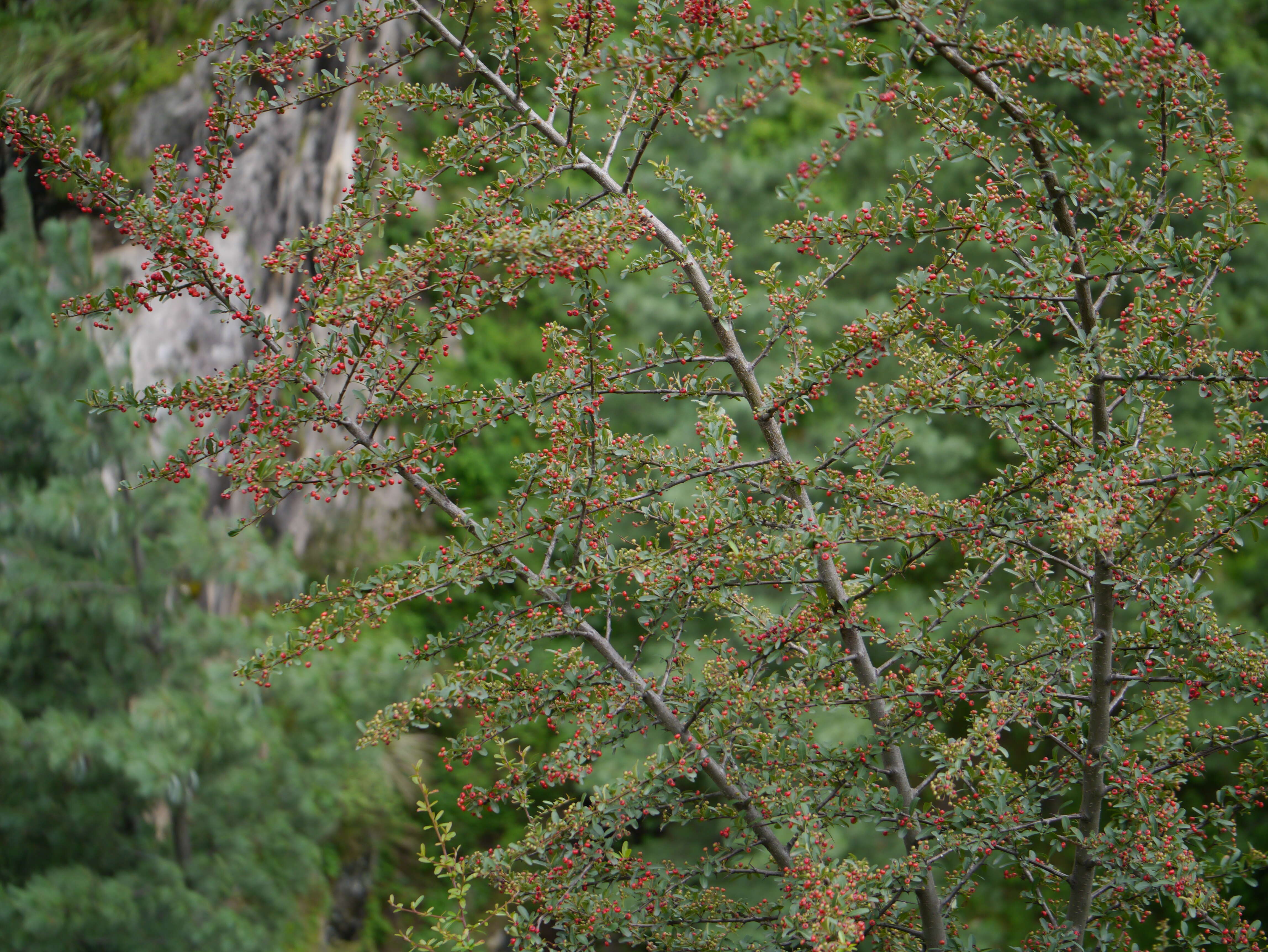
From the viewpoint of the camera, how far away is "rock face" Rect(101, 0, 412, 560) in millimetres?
5867

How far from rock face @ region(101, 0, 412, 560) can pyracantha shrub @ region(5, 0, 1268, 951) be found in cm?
378

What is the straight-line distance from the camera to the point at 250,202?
6.29 meters

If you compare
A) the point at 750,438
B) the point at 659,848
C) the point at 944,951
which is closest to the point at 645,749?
the point at 659,848

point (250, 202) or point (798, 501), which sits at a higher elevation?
point (250, 202)

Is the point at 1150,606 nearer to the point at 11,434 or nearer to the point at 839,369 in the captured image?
the point at 839,369

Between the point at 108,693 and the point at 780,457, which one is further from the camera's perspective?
the point at 108,693

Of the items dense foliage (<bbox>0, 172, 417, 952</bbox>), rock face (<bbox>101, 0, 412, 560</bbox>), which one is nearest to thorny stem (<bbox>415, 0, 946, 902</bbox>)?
dense foliage (<bbox>0, 172, 417, 952</bbox>)

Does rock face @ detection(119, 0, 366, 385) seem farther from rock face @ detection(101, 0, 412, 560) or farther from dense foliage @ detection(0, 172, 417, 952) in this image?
dense foliage @ detection(0, 172, 417, 952)

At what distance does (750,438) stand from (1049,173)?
4.63 meters

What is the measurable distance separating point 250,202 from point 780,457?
529 cm

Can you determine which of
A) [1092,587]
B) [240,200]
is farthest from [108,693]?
[240,200]

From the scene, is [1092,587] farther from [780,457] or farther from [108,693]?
[108,693]

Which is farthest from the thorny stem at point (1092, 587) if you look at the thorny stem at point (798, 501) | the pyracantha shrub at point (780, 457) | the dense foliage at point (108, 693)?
the dense foliage at point (108, 693)

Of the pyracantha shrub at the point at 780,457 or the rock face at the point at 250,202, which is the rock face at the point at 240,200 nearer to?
the rock face at the point at 250,202
